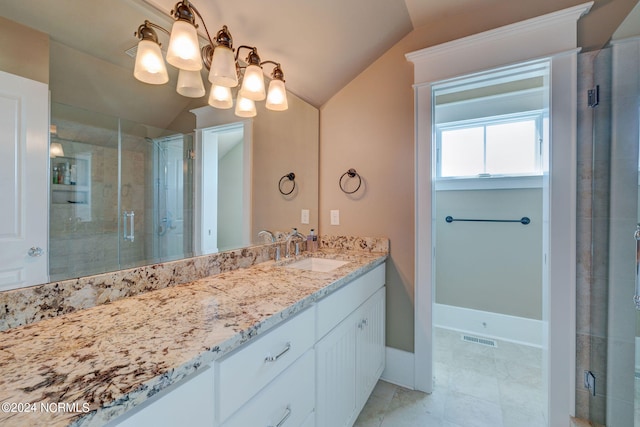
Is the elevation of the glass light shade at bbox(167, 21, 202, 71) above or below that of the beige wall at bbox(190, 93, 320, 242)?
above

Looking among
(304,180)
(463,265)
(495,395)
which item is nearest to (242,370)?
(304,180)

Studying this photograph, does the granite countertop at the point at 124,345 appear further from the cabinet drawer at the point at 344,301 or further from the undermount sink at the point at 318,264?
the undermount sink at the point at 318,264

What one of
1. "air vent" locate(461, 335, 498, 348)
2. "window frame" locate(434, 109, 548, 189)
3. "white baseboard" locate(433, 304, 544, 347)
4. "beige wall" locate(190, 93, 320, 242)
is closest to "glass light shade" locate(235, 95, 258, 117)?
"beige wall" locate(190, 93, 320, 242)

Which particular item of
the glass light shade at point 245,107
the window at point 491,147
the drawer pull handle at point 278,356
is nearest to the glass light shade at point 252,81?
the glass light shade at point 245,107

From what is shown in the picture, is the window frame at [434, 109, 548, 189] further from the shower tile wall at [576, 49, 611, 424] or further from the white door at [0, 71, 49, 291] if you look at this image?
the white door at [0, 71, 49, 291]

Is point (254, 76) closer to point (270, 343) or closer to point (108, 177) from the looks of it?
point (108, 177)

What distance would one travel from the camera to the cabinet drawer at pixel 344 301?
117cm

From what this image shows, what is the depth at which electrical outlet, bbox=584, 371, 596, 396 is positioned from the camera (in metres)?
1.43

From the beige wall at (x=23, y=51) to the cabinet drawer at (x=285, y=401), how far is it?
1168 millimetres

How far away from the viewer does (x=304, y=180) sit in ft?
6.98

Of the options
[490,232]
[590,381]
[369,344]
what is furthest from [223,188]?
[490,232]

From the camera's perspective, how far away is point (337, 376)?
1.30m

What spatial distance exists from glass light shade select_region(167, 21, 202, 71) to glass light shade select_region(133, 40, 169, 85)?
0.15ft

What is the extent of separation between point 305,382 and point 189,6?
1.55m
